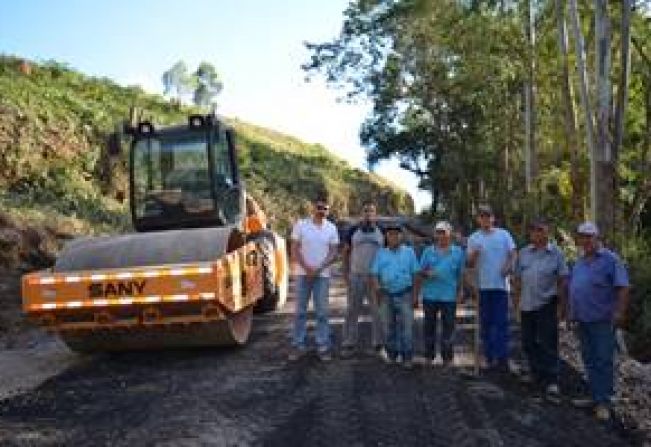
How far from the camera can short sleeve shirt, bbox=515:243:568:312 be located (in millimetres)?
11680

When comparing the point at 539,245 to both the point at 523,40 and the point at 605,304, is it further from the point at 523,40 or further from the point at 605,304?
the point at 523,40

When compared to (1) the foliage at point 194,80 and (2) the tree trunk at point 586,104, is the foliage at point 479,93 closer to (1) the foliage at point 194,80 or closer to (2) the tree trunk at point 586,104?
(2) the tree trunk at point 586,104

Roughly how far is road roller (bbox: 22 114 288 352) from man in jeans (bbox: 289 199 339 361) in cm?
77

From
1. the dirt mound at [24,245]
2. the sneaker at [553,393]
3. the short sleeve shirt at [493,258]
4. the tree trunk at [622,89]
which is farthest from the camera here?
the dirt mound at [24,245]

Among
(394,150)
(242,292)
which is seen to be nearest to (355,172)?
(394,150)

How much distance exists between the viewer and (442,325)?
12703mm

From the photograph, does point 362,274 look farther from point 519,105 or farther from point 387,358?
point 519,105

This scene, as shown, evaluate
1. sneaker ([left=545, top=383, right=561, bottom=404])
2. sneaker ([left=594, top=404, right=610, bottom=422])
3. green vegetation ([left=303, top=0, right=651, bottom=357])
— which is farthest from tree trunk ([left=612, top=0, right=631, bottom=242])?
sneaker ([left=594, top=404, right=610, bottom=422])

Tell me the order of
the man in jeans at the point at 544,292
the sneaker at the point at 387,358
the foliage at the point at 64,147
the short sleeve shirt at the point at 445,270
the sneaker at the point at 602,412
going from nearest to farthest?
the sneaker at the point at 602,412
the man in jeans at the point at 544,292
the short sleeve shirt at the point at 445,270
the sneaker at the point at 387,358
the foliage at the point at 64,147

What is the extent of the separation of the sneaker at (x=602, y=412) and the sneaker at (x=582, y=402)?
0.26 meters

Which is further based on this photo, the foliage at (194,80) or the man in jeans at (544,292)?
the foliage at (194,80)

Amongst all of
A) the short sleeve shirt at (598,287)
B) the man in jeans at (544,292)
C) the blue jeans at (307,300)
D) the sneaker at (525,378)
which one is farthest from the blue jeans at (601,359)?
the blue jeans at (307,300)

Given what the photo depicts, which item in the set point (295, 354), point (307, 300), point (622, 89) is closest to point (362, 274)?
point (307, 300)

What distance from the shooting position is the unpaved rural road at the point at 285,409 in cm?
949
